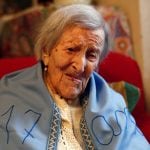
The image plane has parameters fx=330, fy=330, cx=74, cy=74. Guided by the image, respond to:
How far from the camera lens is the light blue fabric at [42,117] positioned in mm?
1249

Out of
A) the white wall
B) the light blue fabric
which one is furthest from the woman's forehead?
the white wall

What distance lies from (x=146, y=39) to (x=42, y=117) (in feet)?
3.06

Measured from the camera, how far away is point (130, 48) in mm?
2039

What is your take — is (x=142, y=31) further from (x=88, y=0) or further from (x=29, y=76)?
(x=29, y=76)

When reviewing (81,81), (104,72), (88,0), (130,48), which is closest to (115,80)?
(104,72)

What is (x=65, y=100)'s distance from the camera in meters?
1.39

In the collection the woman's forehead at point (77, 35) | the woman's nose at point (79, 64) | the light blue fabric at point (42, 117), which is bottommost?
the light blue fabric at point (42, 117)

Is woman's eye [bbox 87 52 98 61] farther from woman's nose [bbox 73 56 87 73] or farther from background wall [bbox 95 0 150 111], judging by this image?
background wall [bbox 95 0 150 111]

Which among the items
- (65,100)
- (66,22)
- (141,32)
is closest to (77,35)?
(66,22)

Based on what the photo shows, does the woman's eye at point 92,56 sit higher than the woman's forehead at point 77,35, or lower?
lower

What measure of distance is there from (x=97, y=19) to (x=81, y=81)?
26cm

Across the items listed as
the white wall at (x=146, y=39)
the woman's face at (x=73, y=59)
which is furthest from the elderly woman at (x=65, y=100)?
the white wall at (x=146, y=39)

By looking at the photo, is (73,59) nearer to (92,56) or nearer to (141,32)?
(92,56)

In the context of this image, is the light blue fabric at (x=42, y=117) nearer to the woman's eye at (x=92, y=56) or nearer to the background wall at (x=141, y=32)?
the woman's eye at (x=92, y=56)
